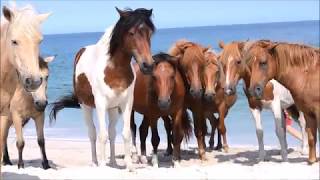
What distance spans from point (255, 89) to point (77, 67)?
8.72 ft

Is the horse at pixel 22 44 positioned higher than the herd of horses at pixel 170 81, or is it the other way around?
the horse at pixel 22 44

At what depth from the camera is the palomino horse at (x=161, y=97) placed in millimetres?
8227

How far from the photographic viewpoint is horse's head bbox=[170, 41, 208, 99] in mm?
8409

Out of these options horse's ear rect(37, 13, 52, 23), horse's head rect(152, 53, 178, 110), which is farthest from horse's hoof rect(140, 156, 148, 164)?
horse's ear rect(37, 13, 52, 23)

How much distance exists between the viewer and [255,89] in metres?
7.91

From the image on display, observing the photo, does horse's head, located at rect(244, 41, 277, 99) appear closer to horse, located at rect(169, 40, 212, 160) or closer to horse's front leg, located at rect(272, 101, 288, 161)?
horse, located at rect(169, 40, 212, 160)

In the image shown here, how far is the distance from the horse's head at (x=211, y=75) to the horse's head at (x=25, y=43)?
149 inches

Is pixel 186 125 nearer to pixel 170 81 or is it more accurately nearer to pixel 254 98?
pixel 254 98

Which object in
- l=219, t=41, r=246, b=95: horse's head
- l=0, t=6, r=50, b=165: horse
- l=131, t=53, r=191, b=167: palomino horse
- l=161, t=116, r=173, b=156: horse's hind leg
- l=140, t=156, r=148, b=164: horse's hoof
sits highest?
l=0, t=6, r=50, b=165: horse

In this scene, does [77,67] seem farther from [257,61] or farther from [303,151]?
[303,151]

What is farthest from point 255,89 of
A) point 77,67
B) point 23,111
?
point 23,111

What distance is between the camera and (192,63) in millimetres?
8508

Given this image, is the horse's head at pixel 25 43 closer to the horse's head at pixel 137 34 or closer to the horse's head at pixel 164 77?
the horse's head at pixel 137 34

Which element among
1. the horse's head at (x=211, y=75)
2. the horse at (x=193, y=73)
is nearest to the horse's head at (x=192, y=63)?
the horse at (x=193, y=73)
